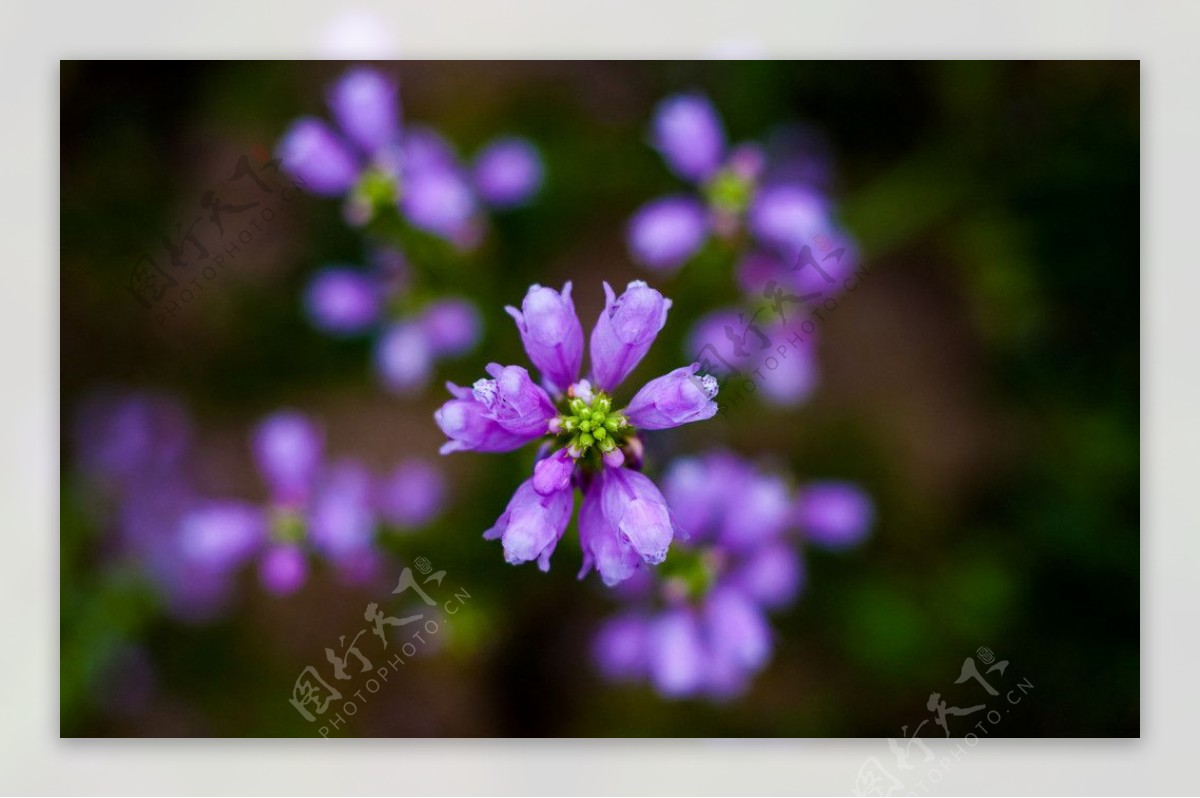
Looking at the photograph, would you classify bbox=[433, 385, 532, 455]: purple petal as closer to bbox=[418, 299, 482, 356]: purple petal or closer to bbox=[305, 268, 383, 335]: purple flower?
bbox=[418, 299, 482, 356]: purple petal

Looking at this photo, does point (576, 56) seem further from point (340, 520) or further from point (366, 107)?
point (340, 520)

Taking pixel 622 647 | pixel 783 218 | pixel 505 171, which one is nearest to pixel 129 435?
pixel 505 171

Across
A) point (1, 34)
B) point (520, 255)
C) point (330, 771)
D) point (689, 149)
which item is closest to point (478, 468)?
point (520, 255)

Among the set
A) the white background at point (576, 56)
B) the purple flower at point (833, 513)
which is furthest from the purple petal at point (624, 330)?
the purple flower at point (833, 513)

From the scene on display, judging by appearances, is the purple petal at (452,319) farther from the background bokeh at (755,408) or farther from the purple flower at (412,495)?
the purple flower at (412,495)

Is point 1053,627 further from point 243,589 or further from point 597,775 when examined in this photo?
point 243,589

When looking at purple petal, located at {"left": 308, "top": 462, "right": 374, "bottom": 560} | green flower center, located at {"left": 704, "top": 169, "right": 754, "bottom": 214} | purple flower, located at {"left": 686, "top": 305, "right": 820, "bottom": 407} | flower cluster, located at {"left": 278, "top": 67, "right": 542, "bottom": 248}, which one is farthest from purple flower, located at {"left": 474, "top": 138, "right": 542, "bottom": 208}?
purple petal, located at {"left": 308, "top": 462, "right": 374, "bottom": 560}
